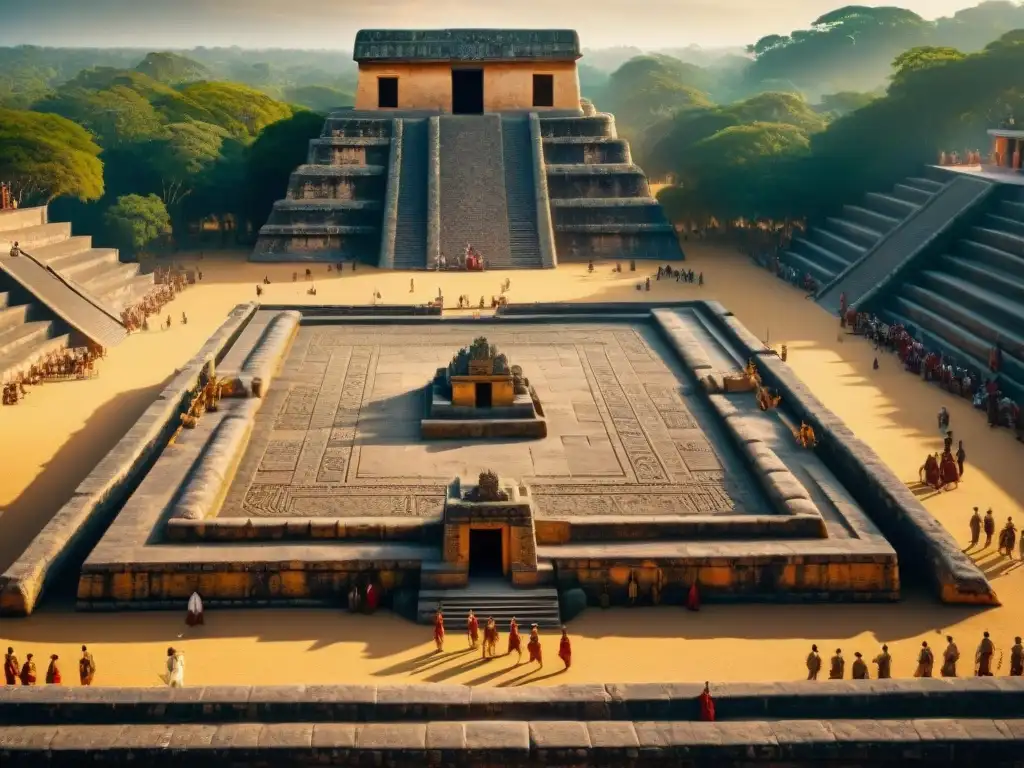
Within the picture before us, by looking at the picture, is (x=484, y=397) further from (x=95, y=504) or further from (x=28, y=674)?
(x=28, y=674)

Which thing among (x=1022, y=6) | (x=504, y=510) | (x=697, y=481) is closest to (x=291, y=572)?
(x=504, y=510)

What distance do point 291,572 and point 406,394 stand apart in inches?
323

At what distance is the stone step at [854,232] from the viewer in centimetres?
4059

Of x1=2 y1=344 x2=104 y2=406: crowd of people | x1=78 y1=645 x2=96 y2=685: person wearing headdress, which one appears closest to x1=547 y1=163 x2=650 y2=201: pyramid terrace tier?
x1=2 y1=344 x2=104 y2=406: crowd of people

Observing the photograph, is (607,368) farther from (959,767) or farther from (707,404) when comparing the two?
(959,767)

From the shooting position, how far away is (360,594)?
55.3 feet

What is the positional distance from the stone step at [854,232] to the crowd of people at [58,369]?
22.1 meters

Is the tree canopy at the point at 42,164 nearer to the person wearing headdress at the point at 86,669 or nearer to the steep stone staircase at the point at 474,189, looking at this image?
the steep stone staircase at the point at 474,189

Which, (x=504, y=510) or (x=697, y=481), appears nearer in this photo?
(x=504, y=510)

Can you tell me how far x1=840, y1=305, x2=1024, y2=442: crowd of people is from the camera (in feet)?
83.0

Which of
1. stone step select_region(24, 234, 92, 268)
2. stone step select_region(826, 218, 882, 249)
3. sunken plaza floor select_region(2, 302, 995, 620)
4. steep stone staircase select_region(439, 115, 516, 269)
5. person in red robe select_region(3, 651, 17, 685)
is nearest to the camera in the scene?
person in red robe select_region(3, 651, 17, 685)

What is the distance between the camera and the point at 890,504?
62.0 ft

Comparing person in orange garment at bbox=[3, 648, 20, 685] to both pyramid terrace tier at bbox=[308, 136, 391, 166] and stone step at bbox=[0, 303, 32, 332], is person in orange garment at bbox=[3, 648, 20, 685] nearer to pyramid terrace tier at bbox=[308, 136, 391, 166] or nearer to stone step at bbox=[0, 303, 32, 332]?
stone step at bbox=[0, 303, 32, 332]

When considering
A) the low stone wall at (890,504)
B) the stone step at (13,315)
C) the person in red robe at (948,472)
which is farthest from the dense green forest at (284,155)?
the person in red robe at (948,472)
